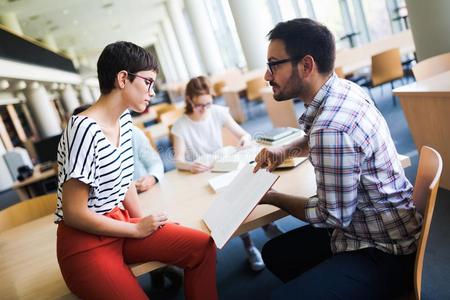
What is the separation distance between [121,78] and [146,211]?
0.69 metres

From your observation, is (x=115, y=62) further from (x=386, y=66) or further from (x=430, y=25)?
(x=386, y=66)

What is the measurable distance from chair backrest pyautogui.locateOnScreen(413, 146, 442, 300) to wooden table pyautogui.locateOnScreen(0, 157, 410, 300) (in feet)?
1.17

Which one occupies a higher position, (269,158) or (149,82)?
(149,82)

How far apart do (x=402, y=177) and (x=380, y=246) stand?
0.24 m

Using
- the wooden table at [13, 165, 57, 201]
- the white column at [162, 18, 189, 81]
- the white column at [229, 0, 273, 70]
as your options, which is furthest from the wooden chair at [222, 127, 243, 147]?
the white column at [162, 18, 189, 81]

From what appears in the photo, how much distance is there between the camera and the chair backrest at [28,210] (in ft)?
7.22

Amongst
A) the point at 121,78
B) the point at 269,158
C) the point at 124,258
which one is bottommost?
the point at 124,258

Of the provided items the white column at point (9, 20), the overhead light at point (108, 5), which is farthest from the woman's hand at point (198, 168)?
the overhead light at point (108, 5)

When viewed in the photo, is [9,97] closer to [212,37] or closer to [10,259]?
[212,37]

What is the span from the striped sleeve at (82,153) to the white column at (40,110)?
10919 mm

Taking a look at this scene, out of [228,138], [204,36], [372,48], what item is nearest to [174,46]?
[204,36]

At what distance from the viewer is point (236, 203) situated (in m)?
1.26

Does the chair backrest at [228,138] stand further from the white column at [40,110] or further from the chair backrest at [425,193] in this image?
the white column at [40,110]

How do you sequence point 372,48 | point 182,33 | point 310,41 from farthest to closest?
point 182,33, point 372,48, point 310,41
